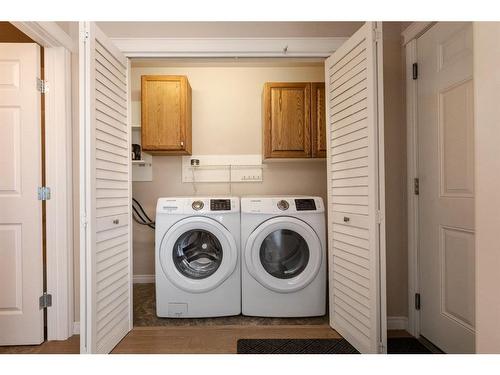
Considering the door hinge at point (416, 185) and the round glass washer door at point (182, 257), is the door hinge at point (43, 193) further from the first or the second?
the door hinge at point (416, 185)

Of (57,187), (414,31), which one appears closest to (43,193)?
(57,187)

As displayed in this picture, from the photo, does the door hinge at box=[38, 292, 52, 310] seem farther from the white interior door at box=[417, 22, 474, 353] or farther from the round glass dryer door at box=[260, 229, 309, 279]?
the white interior door at box=[417, 22, 474, 353]

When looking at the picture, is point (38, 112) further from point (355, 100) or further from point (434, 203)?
point (434, 203)

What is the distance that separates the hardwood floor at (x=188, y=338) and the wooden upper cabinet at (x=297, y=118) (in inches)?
57.3

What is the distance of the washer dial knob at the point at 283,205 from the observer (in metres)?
2.15

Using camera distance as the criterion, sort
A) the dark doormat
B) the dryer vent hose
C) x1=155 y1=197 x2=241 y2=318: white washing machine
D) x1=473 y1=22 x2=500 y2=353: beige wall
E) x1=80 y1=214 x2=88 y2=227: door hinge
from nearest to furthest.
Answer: x1=473 y1=22 x2=500 y2=353: beige wall
x1=80 y1=214 x2=88 y2=227: door hinge
the dark doormat
x1=155 y1=197 x2=241 y2=318: white washing machine
the dryer vent hose

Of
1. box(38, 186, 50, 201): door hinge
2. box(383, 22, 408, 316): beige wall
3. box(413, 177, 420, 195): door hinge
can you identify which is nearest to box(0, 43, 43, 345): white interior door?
box(38, 186, 50, 201): door hinge

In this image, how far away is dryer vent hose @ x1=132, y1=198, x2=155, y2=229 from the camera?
296 cm

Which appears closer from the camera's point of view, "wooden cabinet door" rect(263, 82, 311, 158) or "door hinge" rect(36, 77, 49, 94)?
"door hinge" rect(36, 77, 49, 94)

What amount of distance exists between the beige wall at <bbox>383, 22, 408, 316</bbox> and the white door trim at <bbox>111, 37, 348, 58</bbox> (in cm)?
39

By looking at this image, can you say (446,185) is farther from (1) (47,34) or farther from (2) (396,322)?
(1) (47,34)

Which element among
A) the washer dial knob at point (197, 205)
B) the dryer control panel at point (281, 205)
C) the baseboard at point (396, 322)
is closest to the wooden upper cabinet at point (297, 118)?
the dryer control panel at point (281, 205)

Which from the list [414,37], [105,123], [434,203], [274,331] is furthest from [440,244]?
[105,123]
